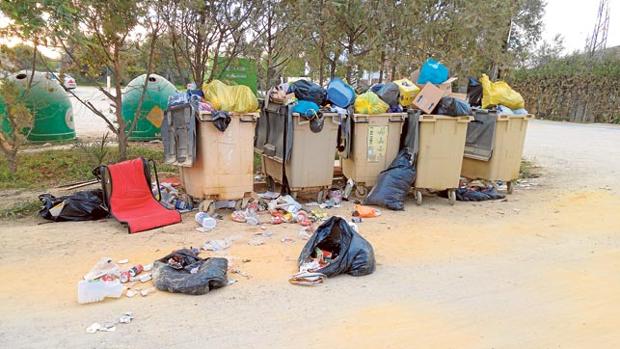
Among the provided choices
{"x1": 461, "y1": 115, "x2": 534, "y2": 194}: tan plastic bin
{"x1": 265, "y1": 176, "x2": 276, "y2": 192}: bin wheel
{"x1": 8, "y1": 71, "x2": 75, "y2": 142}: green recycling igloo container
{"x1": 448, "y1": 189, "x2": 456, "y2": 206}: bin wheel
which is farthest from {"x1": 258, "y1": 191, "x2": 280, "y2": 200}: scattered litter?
{"x1": 8, "y1": 71, "x2": 75, "y2": 142}: green recycling igloo container

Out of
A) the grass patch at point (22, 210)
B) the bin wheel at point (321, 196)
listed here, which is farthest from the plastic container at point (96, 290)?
the bin wheel at point (321, 196)

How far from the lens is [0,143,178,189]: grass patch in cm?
614

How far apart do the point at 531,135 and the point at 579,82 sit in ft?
22.2

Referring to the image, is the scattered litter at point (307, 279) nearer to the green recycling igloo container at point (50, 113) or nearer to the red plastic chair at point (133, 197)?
the red plastic chair at point (133, 197)

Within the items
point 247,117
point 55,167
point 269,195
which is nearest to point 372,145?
point 269,195

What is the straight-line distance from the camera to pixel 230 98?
16.1 feet

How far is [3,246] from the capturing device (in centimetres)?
396

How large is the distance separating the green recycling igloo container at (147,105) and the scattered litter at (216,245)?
5.32 m

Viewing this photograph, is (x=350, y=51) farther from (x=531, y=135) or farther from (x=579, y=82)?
(x=579, y=82)

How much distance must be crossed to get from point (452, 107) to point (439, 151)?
0.54 m

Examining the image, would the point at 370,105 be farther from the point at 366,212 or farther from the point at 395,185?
the point at 366,212

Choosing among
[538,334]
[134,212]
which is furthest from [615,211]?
[134,212]

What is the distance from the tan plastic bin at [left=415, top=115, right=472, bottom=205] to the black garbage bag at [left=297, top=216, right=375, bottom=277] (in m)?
2.24

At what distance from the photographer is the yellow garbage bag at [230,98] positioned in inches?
192
